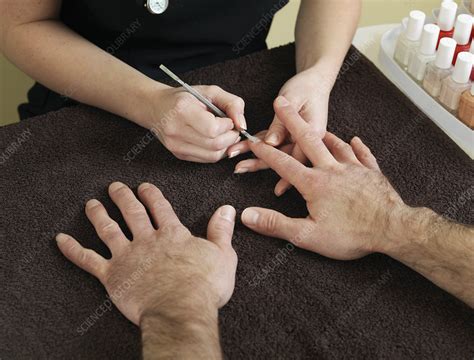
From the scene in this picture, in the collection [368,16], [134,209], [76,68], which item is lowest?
[368,16]

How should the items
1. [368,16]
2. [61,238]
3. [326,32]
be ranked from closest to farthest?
[61,238] < [326,32] < [368,16]

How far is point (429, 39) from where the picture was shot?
1.20 metres

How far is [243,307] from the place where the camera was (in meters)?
0.87

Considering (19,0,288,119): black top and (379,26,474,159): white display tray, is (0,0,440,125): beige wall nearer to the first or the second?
(19,0,288,119): black top

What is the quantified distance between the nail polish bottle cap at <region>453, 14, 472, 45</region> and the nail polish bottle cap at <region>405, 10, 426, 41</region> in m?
0.07

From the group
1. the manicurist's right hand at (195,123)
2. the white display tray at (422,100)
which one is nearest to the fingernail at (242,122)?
the manicurist's right hand at (195,123)

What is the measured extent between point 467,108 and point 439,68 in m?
0.10

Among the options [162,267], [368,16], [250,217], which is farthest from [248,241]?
[368,16]

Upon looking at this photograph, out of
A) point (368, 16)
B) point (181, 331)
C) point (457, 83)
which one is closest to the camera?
point (181, 331)

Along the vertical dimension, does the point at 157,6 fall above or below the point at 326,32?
above

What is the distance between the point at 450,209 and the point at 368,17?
1.33m

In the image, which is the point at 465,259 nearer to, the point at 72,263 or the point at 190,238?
the point at 190,238

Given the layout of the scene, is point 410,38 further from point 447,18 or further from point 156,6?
point 156,6

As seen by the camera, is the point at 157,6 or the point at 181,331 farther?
the point at 157,6
